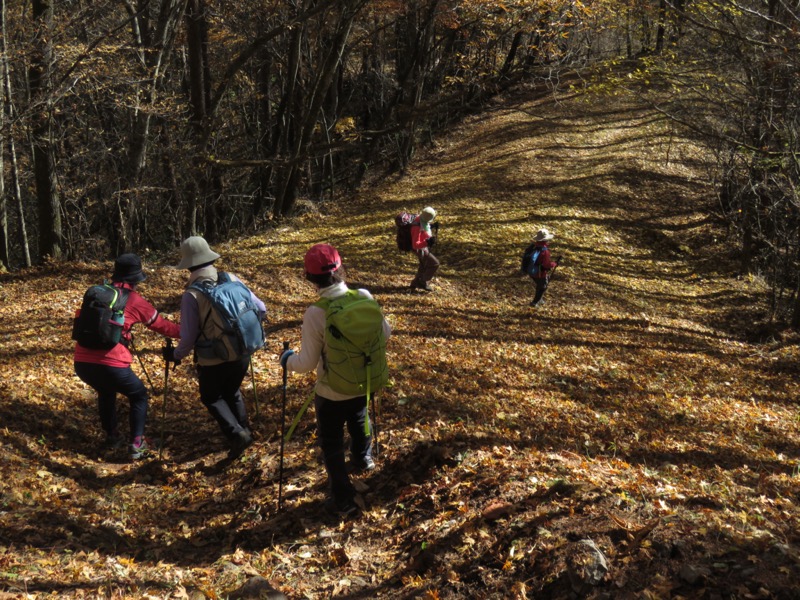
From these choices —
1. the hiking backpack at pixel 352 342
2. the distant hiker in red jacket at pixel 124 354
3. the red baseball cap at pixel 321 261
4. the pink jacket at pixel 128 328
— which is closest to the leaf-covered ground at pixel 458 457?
the distant hiker in red jacket at pixel 124 354

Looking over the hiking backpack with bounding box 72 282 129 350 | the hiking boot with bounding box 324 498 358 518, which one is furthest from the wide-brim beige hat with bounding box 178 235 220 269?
the hiking boot with bounding box 324 498 358 518

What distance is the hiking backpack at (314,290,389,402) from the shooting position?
455 cm

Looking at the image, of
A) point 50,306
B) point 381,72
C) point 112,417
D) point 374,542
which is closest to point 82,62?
point 50,306

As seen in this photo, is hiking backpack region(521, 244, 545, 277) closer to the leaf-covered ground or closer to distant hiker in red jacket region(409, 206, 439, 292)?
the leaf-covered ground

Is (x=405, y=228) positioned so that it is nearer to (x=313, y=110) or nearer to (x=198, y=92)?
(x=313, y=110)

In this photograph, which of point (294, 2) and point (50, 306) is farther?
point (294, 2)

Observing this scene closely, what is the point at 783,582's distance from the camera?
3.59 metres

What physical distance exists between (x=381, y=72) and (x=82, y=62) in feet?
50.8

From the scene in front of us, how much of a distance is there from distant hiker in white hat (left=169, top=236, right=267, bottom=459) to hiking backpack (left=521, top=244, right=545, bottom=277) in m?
8.05

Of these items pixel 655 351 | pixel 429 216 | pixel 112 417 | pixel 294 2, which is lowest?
pixel 655 351

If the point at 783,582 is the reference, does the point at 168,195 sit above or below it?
above

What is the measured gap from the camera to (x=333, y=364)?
462 centimetres

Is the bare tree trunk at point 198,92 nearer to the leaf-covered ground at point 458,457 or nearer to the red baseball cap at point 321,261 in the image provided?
the leaf-covered ground at point 458,457

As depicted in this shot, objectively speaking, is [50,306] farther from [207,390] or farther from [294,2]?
[294,2]
